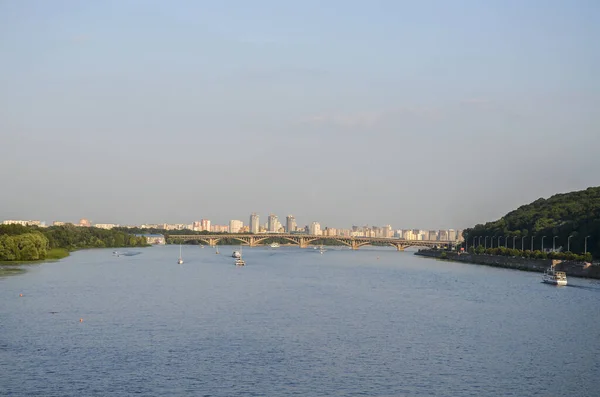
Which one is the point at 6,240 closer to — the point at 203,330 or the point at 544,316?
the point at 203,330

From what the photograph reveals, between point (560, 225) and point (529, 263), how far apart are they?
43.8ft

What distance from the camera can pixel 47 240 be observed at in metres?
89.1

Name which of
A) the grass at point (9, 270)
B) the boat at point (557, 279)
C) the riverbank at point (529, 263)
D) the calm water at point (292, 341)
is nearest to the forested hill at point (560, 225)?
the riverbank at point (529, 263)

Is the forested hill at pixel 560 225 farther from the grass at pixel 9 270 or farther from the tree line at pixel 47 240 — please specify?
the tree line at pixel 47 240

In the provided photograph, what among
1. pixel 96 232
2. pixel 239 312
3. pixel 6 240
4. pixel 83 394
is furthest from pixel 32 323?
pixel 96 232

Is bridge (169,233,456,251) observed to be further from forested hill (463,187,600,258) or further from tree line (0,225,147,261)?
forested hill (463,187,600,258)

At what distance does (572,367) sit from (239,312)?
17141mm

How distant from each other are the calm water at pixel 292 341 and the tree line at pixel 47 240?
26.5 meters

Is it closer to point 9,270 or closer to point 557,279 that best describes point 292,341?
point 557,279

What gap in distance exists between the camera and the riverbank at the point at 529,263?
67000mm

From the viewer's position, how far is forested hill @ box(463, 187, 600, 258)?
265 ft

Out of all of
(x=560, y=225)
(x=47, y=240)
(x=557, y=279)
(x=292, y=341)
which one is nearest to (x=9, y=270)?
(x=47, y=240)

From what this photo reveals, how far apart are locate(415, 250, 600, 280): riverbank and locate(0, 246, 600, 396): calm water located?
16016mm

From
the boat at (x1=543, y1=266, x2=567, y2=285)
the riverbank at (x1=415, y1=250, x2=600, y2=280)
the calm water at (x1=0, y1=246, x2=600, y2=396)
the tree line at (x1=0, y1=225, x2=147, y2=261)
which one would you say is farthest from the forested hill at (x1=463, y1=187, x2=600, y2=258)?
the tree line at (x1=0, y1=225, x2=147, y2=261)
